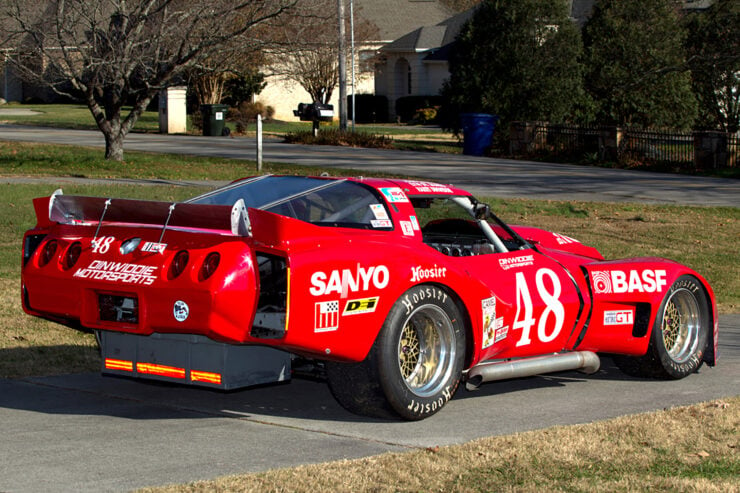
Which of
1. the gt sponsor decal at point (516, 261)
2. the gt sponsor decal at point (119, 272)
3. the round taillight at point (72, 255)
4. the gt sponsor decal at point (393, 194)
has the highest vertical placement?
the gt sponsor decal at point (393, 194)

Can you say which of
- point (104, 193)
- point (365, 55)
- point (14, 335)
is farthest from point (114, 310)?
point (365, 55)

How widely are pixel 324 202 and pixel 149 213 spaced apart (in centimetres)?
108

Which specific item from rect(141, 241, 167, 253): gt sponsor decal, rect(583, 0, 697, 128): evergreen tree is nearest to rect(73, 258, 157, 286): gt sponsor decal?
rect(141, 241, 167, 253): gt sponsor decal

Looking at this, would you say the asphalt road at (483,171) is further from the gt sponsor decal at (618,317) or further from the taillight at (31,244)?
the taillight at (31,244)

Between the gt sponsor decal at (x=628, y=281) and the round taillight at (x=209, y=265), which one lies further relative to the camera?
the gt sponsor decal at (x=628, y=281)

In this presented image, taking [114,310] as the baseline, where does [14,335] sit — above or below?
below

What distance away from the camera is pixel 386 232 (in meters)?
6.61

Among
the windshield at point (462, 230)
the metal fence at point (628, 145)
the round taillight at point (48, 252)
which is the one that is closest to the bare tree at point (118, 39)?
the metal fence at point (628, 145)

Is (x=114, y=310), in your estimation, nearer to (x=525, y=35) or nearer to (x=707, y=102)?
(x=525, y=35)

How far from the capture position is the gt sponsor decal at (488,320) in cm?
679

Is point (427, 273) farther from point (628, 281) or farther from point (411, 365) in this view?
point (628, 281)

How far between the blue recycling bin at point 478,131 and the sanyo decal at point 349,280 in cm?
2822

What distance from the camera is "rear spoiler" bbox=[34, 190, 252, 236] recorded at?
234 inches

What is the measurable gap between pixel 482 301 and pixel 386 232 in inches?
30.4
